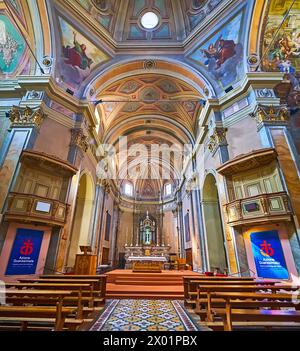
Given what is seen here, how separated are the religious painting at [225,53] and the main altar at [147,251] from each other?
10200 mm

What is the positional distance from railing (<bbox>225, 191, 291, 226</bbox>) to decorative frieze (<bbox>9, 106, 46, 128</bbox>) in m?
8.31

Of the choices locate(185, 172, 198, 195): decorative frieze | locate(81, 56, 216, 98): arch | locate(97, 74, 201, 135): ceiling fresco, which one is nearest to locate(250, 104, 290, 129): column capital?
locate(81, 56, 216, 98): arch

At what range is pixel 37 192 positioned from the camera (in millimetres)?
6770

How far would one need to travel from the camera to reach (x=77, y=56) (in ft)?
30.7

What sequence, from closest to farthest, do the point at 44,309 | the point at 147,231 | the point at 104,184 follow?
the point at 44,309 < the point at 104,184 < the point at 147,231

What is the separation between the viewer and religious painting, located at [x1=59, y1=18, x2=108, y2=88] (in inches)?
348

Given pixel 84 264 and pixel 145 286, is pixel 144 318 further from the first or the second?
pixel 84 264

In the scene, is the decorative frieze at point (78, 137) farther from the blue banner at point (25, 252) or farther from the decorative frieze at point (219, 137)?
the decorative frieze at point (219, 137)

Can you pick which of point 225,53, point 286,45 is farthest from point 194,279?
point 286,45

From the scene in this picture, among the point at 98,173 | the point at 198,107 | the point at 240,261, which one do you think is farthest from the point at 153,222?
the point at 240,261

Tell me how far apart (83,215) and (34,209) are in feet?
15.1

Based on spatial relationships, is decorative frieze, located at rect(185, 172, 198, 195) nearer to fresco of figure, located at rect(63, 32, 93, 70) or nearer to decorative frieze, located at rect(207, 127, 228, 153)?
decorative frieze, located at rect(207, 127, 228, 153)
